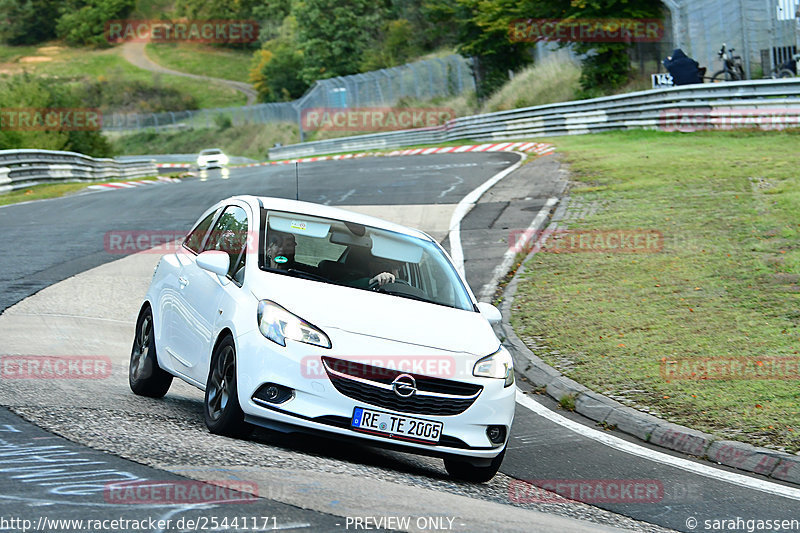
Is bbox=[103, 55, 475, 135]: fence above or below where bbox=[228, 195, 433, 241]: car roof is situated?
above

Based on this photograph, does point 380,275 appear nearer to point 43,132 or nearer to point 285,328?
point 285,328

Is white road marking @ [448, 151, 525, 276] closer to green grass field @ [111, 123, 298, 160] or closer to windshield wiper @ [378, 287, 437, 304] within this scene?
windshield wiper @ [378, 287, 437, 304]

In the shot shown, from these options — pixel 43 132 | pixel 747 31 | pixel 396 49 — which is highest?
pixel 396 49

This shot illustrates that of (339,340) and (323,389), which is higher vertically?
(339,340)

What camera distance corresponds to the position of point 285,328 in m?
6.31

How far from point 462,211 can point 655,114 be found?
13175 millimetres

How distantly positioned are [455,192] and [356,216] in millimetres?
14437

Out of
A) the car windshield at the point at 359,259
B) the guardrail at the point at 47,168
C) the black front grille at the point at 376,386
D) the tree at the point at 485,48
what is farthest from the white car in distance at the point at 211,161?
the black front grille at the point at 376,386

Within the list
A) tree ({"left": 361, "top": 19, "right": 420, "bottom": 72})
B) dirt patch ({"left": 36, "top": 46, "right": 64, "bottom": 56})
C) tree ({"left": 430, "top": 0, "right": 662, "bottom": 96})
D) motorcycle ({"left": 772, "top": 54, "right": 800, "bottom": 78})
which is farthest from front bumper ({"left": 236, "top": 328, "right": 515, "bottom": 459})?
dirt patch ({"left": 36, "top": 46, "right": 64, "bottom": 56})

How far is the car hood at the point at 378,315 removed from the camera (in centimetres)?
641

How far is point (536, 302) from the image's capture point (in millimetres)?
12719

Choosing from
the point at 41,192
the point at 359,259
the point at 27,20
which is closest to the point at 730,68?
the point at 41,192

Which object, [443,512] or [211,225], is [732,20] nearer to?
[211,225]

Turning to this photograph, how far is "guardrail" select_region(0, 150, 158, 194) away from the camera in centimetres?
2841
